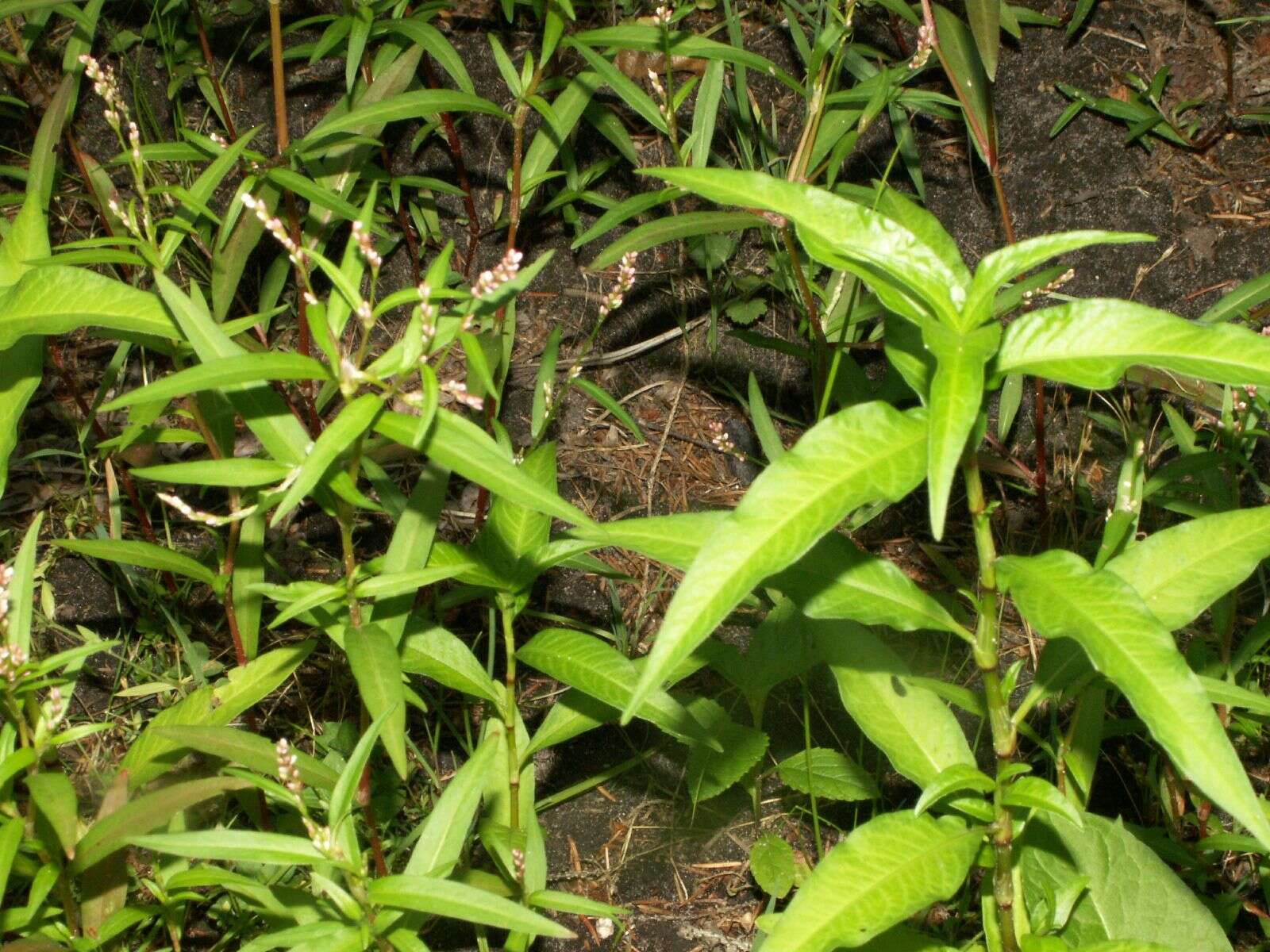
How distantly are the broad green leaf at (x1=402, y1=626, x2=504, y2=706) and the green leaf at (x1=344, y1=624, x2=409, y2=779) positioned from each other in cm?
23

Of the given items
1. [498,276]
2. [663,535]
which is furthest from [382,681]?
[498,276]

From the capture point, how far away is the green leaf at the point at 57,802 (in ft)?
5.24

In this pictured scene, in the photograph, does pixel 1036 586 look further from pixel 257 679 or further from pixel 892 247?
pixel 257 679

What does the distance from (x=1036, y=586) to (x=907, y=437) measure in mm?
227

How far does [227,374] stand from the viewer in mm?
1351

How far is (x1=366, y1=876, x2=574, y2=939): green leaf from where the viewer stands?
1.45 metres

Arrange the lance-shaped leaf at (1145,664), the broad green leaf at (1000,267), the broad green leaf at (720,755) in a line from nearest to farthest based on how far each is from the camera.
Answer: the lance-shaped leaf at (1145,664), the broad green leaf at (1000,267), the broad green leaf at (720,755)

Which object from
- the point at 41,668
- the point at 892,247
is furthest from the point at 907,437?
the point at 41,668

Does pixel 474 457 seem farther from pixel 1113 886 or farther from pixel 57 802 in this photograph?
pixel 1113 886

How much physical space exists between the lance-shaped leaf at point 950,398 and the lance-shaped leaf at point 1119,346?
1.9 inches

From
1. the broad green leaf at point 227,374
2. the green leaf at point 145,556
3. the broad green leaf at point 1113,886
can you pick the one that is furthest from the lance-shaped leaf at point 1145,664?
the green leaf at point 145,556

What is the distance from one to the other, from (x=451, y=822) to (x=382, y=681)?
9.7 inches

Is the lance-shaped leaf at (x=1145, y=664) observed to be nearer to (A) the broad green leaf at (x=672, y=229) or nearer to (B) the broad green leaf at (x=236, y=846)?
(B) the broad green leaf at (x=236, y=846)

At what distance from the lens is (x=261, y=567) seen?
84.3 inches
